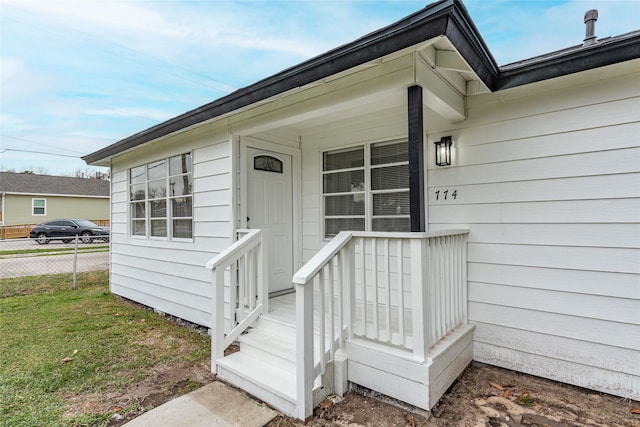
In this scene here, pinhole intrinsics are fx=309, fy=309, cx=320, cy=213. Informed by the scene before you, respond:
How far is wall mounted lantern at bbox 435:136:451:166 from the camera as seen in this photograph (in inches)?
120

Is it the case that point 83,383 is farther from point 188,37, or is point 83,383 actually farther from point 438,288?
point 188,37

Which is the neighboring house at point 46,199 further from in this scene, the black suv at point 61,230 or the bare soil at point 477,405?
the bare soil at point 477,405

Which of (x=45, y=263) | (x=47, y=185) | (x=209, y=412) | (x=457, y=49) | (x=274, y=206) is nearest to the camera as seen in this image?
(x=457, y=49)

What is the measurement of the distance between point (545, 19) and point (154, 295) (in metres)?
9.01

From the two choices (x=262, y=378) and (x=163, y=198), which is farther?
(x=163, y=198)

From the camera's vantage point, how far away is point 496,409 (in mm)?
2205

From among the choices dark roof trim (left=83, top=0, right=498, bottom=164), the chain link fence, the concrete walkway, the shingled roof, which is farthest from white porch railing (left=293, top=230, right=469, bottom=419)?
the shingled roof

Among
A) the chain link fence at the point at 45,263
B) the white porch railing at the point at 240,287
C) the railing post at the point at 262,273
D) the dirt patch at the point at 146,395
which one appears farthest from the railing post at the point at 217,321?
the chain link fence at the point at 45,263

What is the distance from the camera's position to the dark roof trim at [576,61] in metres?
2.08

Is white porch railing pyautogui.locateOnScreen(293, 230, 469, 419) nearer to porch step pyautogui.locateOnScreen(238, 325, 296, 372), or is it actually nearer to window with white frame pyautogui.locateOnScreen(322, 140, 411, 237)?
porch step pyautogui.locateOnScreen(238, 325, 296, 372)

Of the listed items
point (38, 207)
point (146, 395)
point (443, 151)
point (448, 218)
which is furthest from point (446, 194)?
point (38, 207)

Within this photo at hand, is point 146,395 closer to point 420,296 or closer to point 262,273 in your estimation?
point 262,273

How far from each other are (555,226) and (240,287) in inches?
120

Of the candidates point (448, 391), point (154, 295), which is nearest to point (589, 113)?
point (448, 391)
